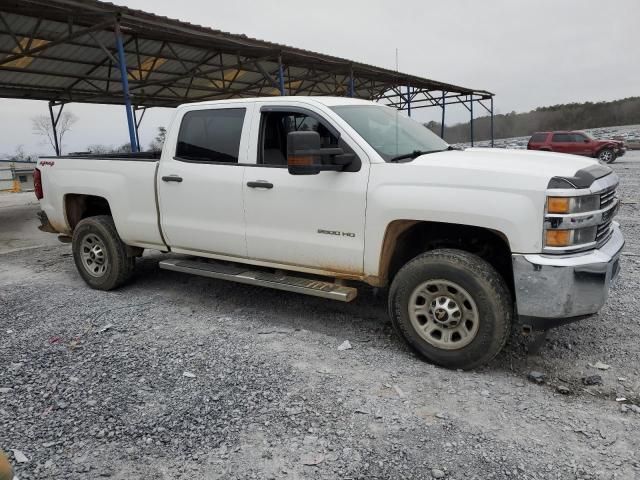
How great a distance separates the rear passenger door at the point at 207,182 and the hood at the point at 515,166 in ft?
5.51

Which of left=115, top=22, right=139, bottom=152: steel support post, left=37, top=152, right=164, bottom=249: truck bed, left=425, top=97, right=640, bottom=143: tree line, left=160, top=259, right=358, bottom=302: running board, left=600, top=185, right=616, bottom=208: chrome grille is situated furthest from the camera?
left=425, top=97, right=640, bottom=143: tree line

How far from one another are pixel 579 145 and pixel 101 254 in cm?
2140

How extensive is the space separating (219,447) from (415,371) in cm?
148

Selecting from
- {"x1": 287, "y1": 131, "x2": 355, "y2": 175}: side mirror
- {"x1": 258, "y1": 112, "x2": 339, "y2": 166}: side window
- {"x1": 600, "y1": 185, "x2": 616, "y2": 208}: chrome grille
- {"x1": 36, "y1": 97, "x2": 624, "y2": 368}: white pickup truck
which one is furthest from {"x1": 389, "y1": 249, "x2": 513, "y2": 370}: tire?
{"x1": 258, "y1": 112, "x2": 339, "y2": 166}: side window

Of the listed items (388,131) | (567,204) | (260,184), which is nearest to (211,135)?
(260,184)

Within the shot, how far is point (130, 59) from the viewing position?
13.2 metres

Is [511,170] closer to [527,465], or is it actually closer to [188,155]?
[527,465]

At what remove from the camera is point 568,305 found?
9.49 ft

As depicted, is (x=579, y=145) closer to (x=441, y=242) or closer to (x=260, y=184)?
(x=441, y=242)

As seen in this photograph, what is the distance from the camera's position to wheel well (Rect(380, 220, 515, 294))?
3424 millimetres

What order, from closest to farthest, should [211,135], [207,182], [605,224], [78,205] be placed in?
[605,224]
[207,182]
[211,135]
[78,205]

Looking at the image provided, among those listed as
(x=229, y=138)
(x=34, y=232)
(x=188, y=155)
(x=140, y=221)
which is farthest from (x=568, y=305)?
(x=34, y=232)

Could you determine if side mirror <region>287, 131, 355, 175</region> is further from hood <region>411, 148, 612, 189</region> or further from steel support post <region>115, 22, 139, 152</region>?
steel support post <region>115, 22, 139, 152</region>

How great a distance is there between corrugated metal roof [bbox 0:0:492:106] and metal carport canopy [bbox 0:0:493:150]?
2cm
